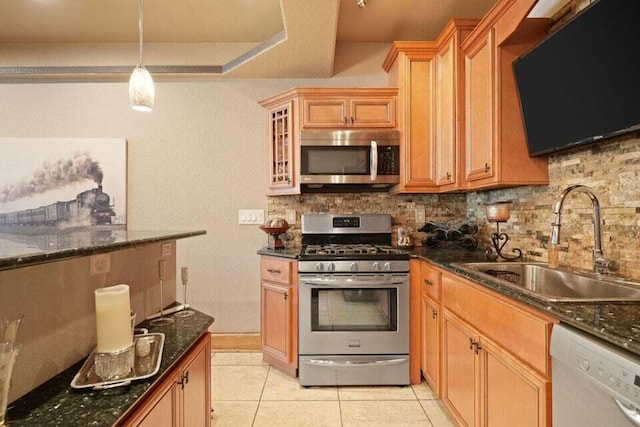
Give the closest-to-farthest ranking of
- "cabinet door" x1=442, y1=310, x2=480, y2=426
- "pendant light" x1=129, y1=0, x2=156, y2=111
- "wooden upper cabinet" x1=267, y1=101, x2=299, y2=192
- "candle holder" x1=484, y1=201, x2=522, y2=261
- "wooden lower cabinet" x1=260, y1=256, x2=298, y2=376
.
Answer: "cabinet door" x1=442, y1=310, x2=480, y2=426, "pendant light" x1=129, y1=0, x2=156, y2=111, "candle holder" x1=484, y1=201, x2=522, y2=261, "wooden lower cabinet" x1=260, y1=256, x2=298, y2=376, "wooden upper cabinet" x1=267, y1=101, x2=299, y2=192

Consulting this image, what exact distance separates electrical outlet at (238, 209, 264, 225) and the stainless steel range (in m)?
0.87

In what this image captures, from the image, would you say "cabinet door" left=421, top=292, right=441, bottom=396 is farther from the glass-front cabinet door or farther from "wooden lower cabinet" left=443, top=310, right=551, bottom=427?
the glass-front cabinet door

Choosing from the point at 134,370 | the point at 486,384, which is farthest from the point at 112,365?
the point at 486,384

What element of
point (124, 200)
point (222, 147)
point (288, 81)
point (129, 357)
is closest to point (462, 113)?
point (288, 81)

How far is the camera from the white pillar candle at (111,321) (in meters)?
0.93

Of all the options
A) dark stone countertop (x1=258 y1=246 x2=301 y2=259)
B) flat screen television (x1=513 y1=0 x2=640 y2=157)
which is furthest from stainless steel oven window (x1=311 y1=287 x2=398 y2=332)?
flat screen television (x1=513 y1=0 x2=640 y2=157)

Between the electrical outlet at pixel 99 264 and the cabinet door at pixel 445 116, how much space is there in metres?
2.09

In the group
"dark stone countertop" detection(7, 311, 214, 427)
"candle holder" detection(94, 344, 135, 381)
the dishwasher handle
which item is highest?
"candle holder" detection(94, 344, 135, 381)

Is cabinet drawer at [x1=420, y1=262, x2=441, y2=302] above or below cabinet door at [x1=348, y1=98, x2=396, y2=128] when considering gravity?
below

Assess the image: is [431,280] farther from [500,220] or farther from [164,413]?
[164,413]

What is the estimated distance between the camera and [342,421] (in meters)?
1.95

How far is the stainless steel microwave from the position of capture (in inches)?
104

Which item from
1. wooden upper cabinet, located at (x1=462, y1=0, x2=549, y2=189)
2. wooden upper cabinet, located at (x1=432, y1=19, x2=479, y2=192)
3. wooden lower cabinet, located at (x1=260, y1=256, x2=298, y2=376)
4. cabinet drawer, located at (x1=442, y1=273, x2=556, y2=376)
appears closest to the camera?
cabinet drawer, located at (x1=442, y1=273, x2=556, y2=376)

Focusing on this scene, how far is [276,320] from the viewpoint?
248cm
